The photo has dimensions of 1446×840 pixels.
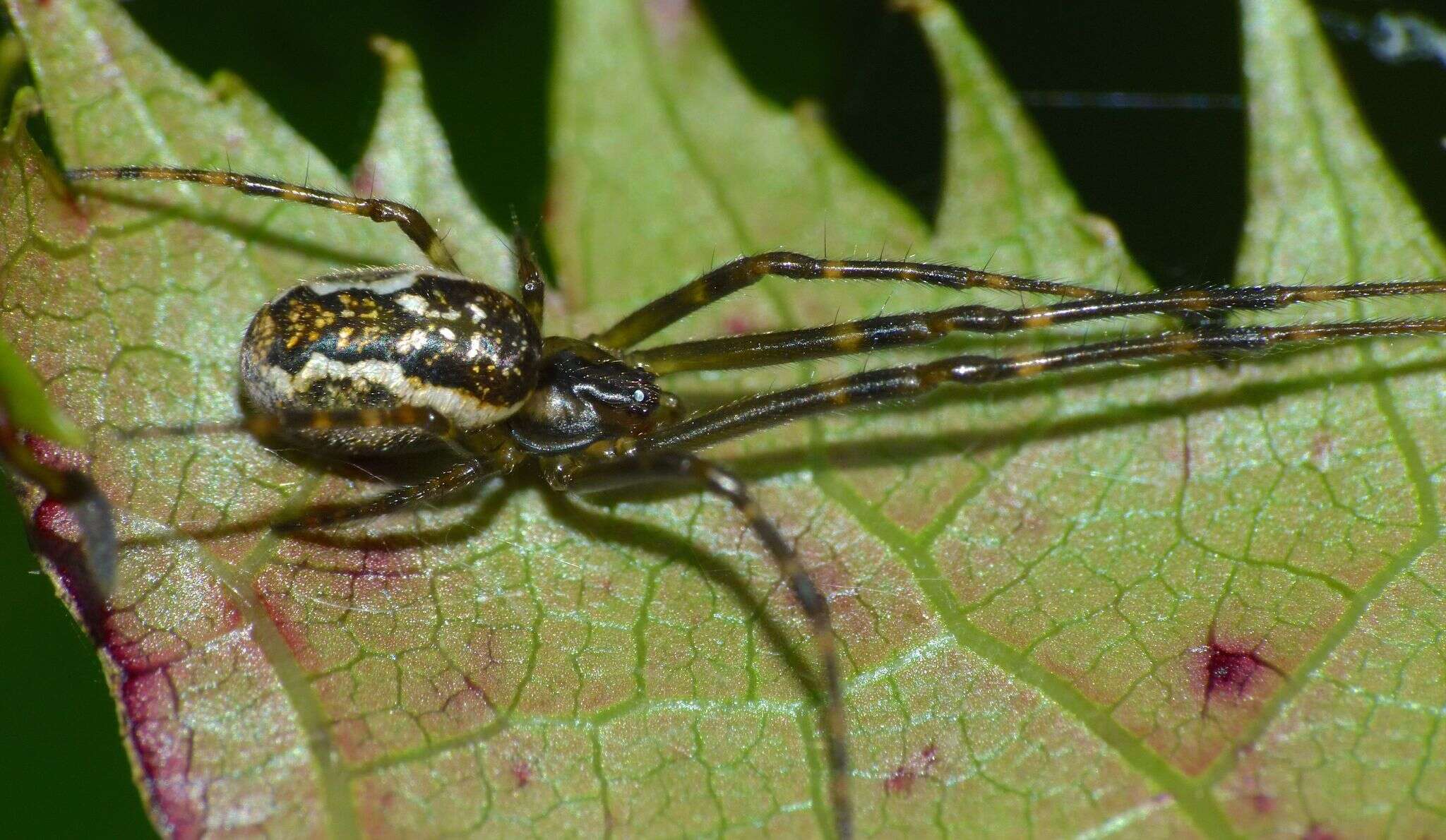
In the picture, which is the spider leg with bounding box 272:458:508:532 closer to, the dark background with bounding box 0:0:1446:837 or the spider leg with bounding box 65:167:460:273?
the spider leg with bounding box 65:167:460:273

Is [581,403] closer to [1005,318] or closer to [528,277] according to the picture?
[528,277]

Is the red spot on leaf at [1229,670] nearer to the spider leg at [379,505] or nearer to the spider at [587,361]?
the spider at [587,361]

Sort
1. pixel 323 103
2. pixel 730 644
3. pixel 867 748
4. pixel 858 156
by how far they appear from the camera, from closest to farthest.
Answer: pixel 867 748, pixel 730 644, pixel 323 103, pixel 858 156

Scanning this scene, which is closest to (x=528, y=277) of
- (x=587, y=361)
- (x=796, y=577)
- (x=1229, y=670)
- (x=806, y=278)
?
(x=587, y=361)

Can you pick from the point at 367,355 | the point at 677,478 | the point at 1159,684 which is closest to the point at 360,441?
the point at 367,355

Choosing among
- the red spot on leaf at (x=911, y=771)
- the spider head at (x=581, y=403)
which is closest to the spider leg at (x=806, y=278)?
the spider head at (x=581, y=403)

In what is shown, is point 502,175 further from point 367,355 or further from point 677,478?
point 677,478

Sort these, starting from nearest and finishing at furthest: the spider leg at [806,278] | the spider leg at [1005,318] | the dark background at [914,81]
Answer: the spider leg at [1005,318]
the spider leg at [806,278]
the dark background at [914,81]

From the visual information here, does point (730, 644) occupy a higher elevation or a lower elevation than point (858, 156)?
lower
